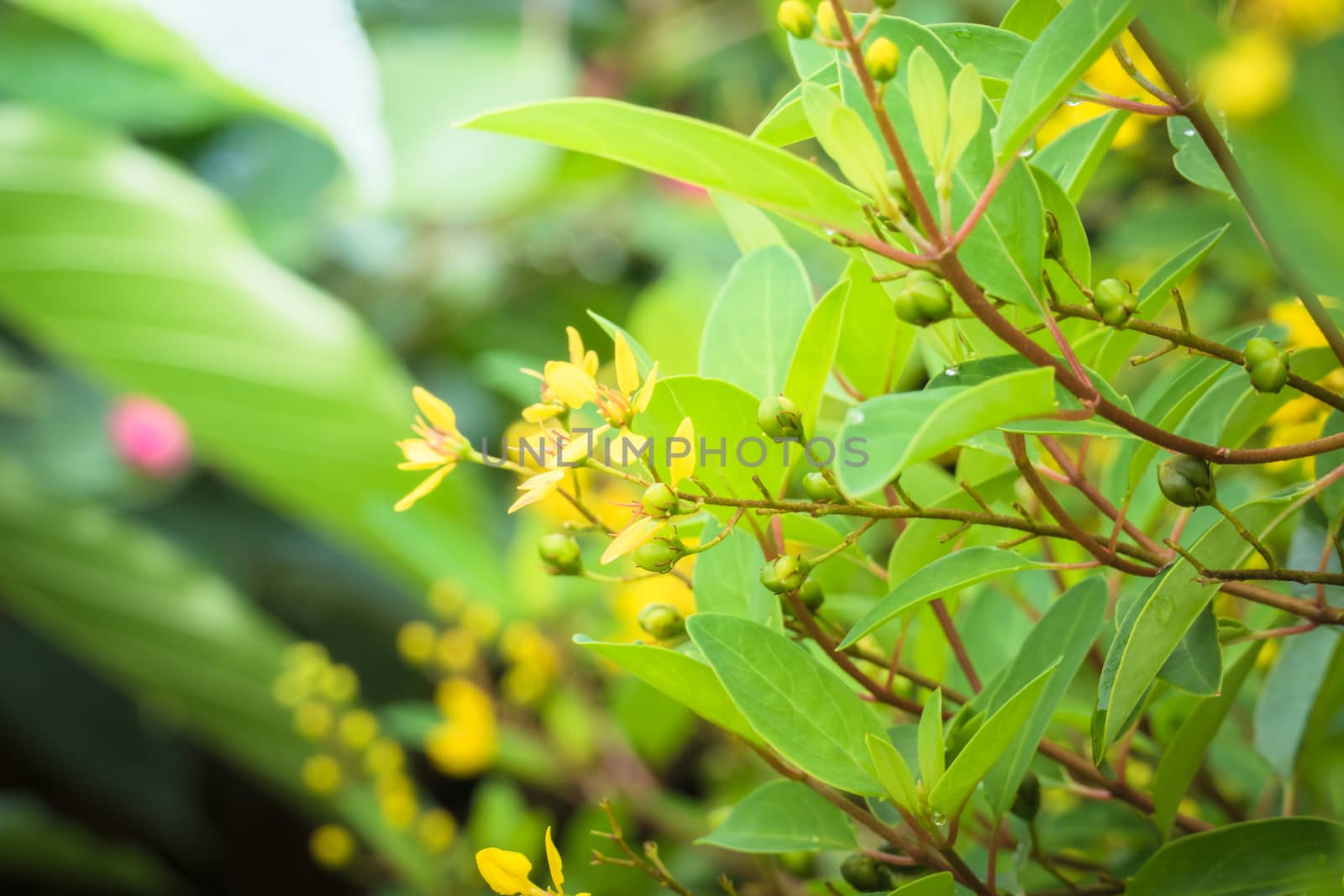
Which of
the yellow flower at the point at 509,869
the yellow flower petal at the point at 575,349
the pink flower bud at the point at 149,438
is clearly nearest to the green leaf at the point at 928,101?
the yellow flower petal at the point at 575,349

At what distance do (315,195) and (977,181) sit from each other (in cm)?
110

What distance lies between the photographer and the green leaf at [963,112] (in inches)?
9.0

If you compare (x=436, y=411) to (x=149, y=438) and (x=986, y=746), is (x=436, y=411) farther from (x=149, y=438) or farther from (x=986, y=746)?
(x=149, y=438)

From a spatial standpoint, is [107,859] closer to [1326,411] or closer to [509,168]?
[509,168]

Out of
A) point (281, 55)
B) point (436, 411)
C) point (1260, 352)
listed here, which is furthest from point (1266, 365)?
point (281, 55)

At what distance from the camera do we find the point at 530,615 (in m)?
0.79

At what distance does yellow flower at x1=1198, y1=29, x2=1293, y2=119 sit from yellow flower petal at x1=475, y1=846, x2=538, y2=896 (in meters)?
0.25

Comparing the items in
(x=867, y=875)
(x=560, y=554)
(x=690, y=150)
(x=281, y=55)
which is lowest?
(x=867, y=875)

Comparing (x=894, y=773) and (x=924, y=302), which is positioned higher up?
(x=924, y=302)

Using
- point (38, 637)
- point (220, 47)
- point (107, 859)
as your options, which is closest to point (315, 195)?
point (220, 47)

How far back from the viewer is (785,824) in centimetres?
33

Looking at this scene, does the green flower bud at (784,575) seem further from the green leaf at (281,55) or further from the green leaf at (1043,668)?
the green leaf at (281,55)

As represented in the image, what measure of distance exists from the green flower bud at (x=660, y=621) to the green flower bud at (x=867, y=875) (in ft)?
0.30

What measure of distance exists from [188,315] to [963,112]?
820mm
